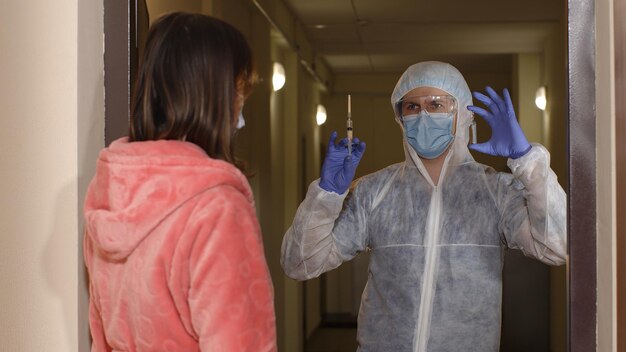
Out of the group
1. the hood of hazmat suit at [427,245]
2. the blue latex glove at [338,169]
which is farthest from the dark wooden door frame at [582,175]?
the blue latex glove at [338,169]

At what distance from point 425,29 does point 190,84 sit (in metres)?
4.29

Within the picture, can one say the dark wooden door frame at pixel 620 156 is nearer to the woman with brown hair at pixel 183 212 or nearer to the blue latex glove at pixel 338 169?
the woman with brown hair at pixel 183 212

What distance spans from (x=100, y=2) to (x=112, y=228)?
526 millimetres

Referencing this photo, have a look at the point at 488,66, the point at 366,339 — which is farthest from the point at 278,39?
the point at 366,339

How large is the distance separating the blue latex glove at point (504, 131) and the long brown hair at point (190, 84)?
0.74 m

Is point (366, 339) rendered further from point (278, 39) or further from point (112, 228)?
point (278, 39)

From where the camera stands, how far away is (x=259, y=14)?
13.5 ft

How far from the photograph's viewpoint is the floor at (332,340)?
5.64m

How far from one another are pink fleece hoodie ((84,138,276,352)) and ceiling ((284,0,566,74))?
3.47m

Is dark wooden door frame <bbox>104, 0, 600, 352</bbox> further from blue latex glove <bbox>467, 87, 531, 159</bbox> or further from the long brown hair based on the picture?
the long brown hair

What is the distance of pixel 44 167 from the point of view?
128cm

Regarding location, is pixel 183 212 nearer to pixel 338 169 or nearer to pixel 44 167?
pixel 44 167

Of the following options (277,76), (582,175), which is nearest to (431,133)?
(582,175)

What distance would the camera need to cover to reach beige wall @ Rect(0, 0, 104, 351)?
4.17 ft
